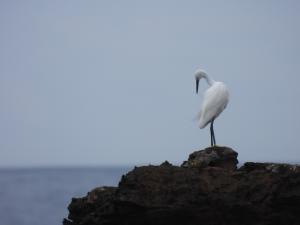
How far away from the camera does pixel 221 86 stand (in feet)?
78.0

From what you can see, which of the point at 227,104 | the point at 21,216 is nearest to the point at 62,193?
the point at 21,216

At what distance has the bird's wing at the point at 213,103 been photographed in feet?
77.1

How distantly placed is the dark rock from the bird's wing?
11.8 ft

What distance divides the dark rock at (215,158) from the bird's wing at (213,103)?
11.8 ft

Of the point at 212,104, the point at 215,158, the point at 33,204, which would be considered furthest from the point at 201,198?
the point at 33,204

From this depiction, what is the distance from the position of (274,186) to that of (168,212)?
73.0 inches

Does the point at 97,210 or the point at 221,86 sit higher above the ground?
the point at 221,86

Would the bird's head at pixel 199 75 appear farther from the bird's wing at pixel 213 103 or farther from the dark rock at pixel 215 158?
the dark rock at pixel 215 158

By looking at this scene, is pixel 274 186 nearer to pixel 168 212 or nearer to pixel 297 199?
pixel 297 199

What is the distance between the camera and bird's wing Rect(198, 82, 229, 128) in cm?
2350

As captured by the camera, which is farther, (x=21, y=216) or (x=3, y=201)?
(x=3, y=201)

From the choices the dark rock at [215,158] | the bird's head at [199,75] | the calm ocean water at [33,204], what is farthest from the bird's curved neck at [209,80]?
the calm ocean water at [33,204]

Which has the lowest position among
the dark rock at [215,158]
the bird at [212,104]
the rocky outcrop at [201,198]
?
the rocky outcrop at [201,198]

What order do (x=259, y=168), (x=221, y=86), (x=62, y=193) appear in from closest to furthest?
(x=259, y=168) → (x=221, y=86) → (x=62, y=193)
